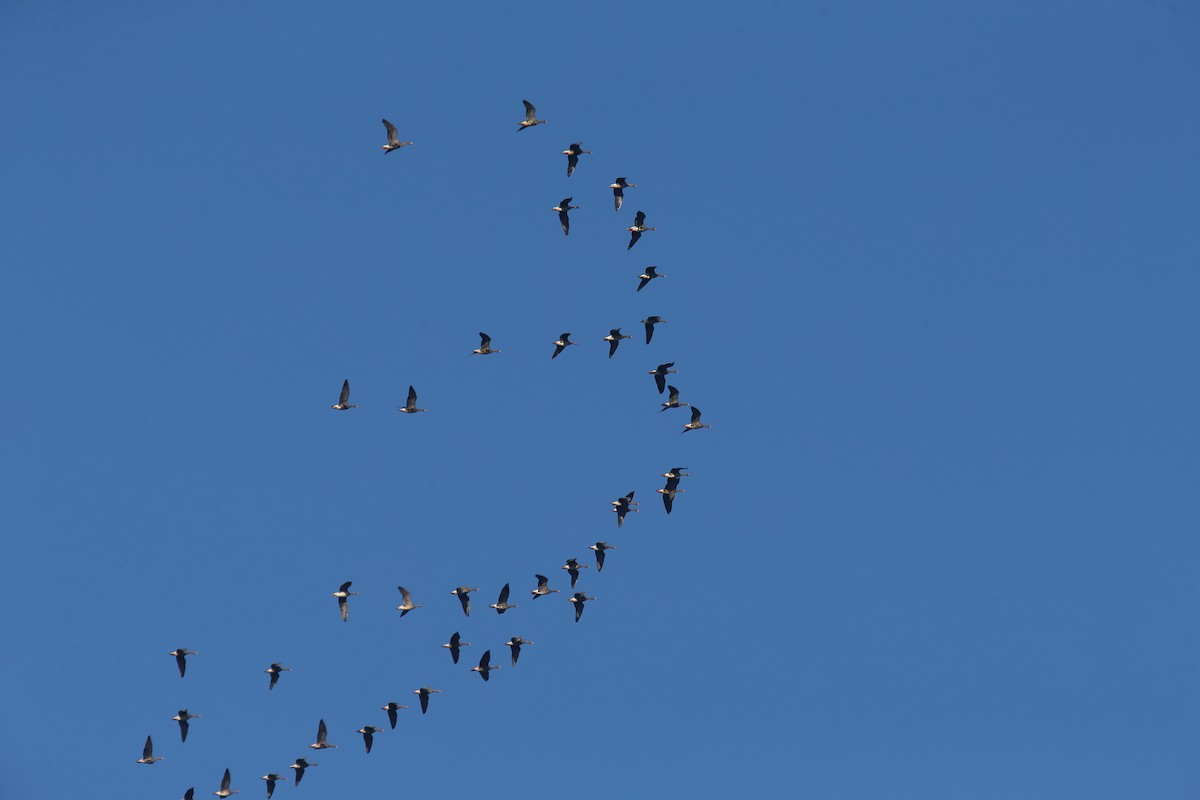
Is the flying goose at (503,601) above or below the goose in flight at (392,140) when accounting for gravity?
below

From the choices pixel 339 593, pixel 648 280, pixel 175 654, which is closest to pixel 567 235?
pixel 648 280

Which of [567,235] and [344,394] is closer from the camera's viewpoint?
[567,235]

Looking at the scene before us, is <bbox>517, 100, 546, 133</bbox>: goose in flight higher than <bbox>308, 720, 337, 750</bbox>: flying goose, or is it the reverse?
<bbox>517, 100, 546, 133</bbox>: goose in flight

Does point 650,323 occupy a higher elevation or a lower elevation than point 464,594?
higher

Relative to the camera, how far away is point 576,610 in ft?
281

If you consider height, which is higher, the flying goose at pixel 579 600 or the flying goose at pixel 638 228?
the flying goose at pixel 638 228

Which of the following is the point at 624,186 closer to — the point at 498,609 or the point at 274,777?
the point at 498,609

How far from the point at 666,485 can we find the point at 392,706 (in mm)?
16088

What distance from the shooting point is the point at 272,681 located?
277 feet

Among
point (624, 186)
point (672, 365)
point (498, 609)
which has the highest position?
point (624, 186)

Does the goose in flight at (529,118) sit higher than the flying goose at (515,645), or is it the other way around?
the goose in flight at (529,118)

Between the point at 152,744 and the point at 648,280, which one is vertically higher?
the point at 648,280

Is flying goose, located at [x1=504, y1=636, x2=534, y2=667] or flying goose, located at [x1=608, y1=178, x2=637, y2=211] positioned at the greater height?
flying goose, located at [x1=608, y1=178, x2=637, y2=211]

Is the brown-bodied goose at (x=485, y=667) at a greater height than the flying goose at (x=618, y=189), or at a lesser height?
lesser
